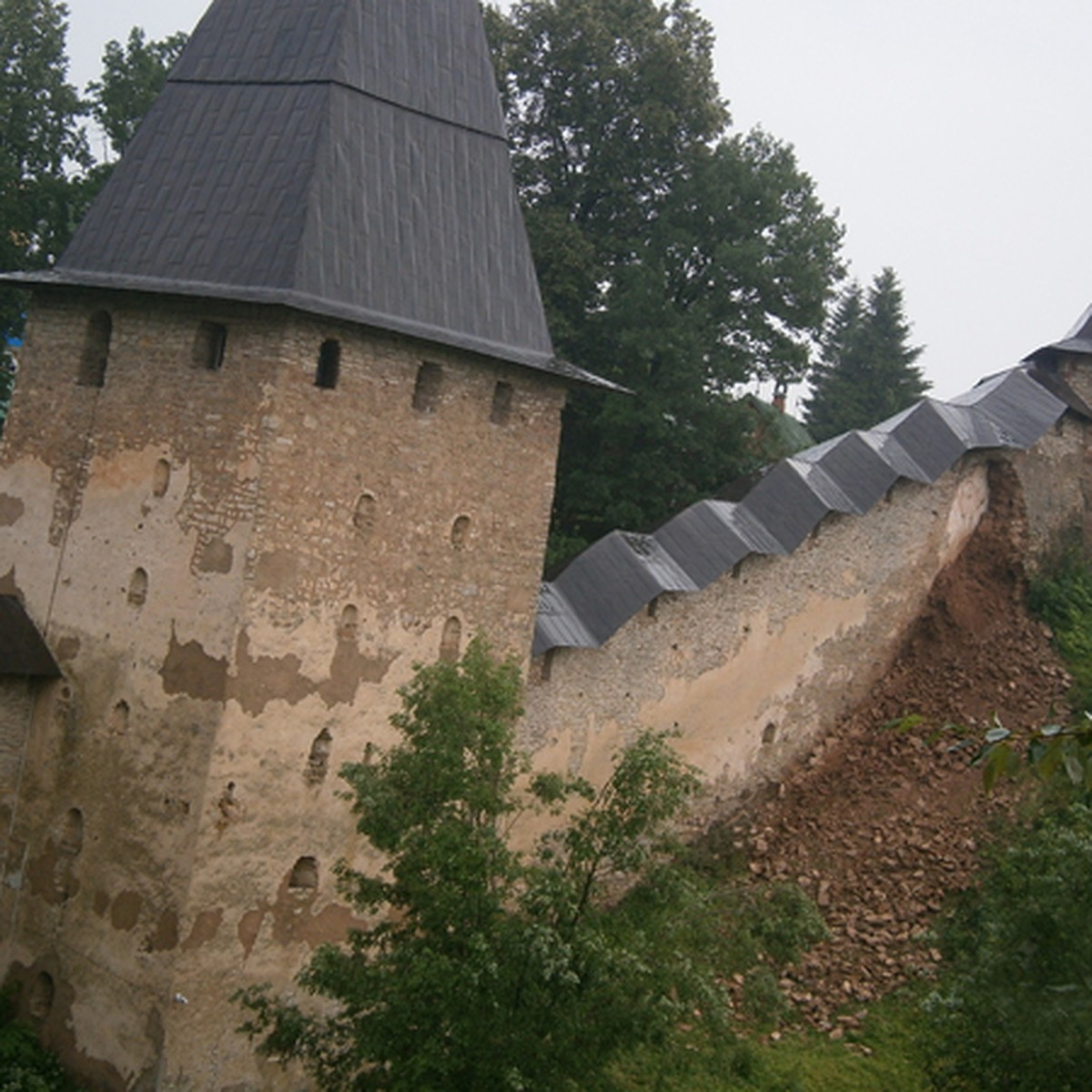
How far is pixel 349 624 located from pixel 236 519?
131cm

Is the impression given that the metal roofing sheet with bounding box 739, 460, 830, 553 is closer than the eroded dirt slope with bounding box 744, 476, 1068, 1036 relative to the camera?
No

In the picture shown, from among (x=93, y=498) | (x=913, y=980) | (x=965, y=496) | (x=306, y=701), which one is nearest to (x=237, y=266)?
(x=93, y=498)

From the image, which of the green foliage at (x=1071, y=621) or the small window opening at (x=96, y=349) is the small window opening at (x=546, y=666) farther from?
the small window opening at (x=96, y=349)

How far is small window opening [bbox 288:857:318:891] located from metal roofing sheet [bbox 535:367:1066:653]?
2.90 meters

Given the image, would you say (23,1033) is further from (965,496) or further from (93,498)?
(965,496)

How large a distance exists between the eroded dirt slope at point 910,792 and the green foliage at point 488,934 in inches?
181

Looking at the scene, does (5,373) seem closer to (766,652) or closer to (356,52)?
(356,52)

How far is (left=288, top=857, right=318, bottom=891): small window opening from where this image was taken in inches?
462

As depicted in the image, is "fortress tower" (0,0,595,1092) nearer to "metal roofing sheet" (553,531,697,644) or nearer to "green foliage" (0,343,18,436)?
"metal roofing sheet" (553,531,697,644)

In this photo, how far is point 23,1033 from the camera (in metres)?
11.7

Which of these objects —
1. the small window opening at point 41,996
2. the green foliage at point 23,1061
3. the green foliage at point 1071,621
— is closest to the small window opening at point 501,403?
the green foliage at point 1071,621

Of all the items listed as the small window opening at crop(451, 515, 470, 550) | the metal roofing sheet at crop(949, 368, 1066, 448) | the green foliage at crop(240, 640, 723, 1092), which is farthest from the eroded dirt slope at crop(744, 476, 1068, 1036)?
the green foliage at crop(240, 640, 723, 1092)

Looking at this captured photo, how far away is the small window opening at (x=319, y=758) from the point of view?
11.7 m

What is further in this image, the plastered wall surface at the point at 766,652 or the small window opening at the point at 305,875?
the plastered wall surface at the point at 766,652
